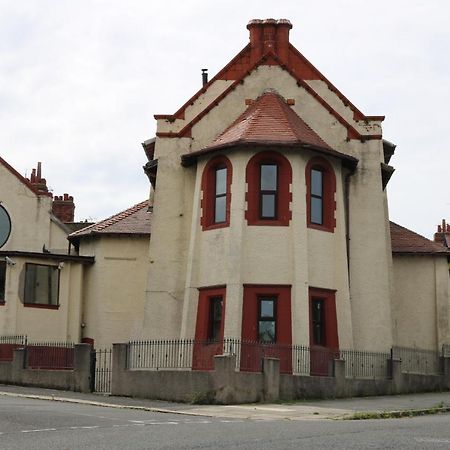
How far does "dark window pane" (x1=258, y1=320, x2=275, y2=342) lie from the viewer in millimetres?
32219

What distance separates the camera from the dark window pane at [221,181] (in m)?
34.1

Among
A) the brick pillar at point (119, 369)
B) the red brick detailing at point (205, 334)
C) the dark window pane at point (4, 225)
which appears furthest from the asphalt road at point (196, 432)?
the dark window pane at point (4, 225)

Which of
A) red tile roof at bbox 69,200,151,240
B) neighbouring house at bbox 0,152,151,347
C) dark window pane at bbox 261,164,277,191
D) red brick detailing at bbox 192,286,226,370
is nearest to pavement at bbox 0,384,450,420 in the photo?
red brick detailing at bbox 192,286,226,370

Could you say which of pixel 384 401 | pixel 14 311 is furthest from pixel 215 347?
pixel 14 311

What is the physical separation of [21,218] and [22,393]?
2081cm

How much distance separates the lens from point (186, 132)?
3591cm

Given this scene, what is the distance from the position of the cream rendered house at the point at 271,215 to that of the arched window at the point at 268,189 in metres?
0.04

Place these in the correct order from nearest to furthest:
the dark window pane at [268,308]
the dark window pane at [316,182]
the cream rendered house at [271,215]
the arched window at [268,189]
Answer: the dark window pane at [268,308]
the cream rendered house at [271,215]
the arched window at [268,189]
the dark window pane at [316,182]

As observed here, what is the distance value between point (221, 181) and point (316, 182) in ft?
10.1

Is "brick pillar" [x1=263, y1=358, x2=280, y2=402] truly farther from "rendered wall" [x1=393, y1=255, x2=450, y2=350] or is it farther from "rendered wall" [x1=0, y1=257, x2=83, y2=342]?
"rendered wall" [x1=0, y1=257, x2=83, y2=342]

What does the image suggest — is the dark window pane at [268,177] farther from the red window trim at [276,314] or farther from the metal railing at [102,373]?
the metal railing at [102,373]

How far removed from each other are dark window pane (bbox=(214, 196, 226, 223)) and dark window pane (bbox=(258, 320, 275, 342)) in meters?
3.65

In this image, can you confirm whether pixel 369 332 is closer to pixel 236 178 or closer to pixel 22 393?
pixel 236 178

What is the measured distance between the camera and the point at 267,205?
33.5 m
